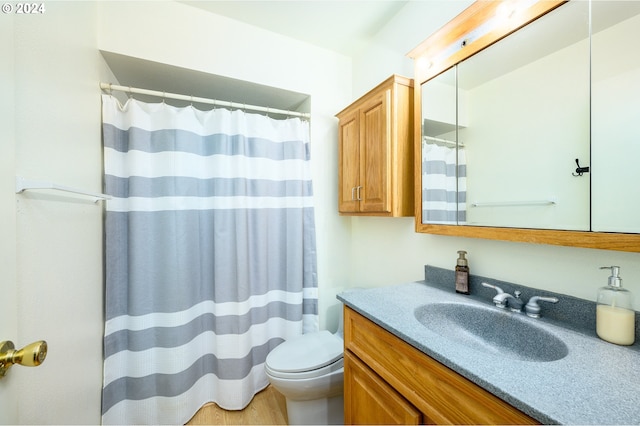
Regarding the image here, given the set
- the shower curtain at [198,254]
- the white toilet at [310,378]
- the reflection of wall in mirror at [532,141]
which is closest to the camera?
the reflection of wall in mirror at [532,141]

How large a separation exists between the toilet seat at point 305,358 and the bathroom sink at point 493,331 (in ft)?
2.04

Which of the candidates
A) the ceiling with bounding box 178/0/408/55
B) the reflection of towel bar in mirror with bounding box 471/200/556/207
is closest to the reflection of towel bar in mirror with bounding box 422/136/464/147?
the reflection of towel bar in mirror with bounding box 471/200/556/207

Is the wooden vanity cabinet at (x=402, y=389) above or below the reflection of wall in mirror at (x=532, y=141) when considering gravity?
below

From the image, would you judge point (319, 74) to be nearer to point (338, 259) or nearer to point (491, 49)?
point (491, 49)

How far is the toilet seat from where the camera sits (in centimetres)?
124

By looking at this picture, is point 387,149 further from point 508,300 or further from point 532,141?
point 508,300

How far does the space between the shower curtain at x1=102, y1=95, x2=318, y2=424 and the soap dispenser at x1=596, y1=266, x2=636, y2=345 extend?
141 centimetres

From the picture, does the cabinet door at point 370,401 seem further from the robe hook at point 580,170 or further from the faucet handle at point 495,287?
the robe hook at point 580,170

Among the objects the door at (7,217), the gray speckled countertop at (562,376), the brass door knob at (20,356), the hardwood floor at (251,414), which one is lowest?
the hardwood floor at (251,414)

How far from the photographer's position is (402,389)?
0.77 meters

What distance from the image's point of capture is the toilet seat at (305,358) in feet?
4.08

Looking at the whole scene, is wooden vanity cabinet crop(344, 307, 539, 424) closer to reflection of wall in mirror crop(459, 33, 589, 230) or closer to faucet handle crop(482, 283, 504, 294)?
faucet handle crop(482, 283, 504, 294)

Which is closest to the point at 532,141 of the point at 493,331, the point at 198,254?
the point at 493,331

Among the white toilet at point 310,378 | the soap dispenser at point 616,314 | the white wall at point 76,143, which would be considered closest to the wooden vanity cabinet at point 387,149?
the white wall at point 76,143
